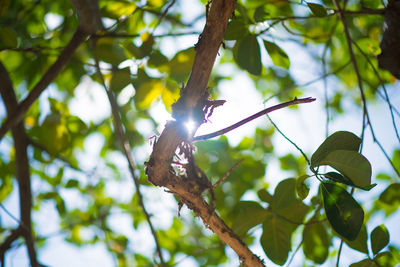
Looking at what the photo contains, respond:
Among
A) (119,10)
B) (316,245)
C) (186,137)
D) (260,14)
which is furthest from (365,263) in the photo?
(119,10)

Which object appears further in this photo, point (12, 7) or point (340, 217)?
point (12, 7)

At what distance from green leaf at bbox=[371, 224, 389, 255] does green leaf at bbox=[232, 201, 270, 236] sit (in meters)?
0.26

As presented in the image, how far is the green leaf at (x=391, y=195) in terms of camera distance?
1.04 m

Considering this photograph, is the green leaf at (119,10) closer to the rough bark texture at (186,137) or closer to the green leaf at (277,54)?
the green leaf at (277,54)

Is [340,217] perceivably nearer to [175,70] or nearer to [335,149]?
[335,149]

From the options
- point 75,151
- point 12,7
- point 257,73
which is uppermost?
point 12,7

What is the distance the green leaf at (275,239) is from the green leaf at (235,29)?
0.50 meters

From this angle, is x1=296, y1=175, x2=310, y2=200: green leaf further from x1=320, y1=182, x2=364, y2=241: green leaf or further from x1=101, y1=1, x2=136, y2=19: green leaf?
x1=101, y1=1, x2=136, y2=19: green leaf

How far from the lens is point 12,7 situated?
1.52 metres

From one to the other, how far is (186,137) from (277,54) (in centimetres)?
54

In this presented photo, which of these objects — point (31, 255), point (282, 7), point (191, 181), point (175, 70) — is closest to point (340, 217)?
point (191, 181)

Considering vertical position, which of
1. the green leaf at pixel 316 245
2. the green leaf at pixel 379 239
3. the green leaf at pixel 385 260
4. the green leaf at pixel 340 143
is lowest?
the green leaf at pixel 385 260

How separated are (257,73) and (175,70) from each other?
241 millimetres

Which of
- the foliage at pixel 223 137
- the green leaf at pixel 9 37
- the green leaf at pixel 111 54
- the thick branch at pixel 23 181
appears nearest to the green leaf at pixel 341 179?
the foliage at pixel 223 137
